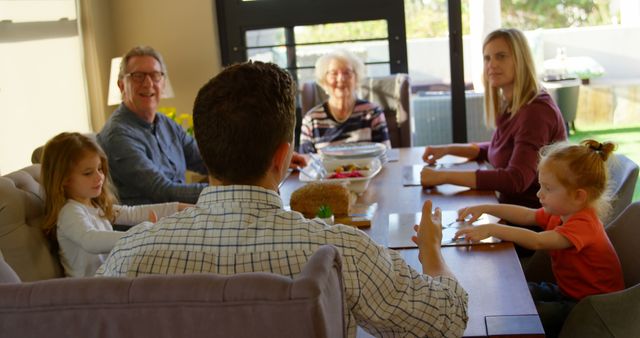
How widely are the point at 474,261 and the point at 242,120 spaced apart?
33.5 inches

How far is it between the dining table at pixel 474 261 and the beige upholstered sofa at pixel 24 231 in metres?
0.82

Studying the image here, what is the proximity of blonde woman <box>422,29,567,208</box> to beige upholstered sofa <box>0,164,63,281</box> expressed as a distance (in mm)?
1299

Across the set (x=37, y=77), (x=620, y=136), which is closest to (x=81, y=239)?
(x=37, y=77)

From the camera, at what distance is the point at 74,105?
486 centimetres

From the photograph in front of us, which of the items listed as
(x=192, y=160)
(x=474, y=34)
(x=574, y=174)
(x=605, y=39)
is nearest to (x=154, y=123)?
(x=192, y=160)

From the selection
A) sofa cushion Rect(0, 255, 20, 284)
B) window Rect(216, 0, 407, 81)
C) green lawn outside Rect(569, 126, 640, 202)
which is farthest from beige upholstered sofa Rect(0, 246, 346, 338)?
green lawn outside Rect(569, 126, 640, 202)

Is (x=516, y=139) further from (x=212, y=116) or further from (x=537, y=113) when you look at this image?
(x=212, y=116)

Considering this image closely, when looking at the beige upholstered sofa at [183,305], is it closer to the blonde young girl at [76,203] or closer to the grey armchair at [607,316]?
the grey armchair at [607,316]

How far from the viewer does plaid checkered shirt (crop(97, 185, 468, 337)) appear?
1316mm

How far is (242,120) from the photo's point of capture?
1.36 m

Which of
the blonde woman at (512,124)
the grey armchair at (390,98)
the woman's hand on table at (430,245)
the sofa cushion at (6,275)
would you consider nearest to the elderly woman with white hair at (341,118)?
the grey armchair at (390,98)

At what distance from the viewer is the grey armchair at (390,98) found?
15.1 ft

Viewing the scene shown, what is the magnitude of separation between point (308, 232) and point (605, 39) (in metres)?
9.31

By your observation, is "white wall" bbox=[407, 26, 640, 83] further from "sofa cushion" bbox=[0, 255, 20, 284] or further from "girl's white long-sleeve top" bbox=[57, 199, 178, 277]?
"sofa cushion" bbox=[0, 255, 20, 284]
